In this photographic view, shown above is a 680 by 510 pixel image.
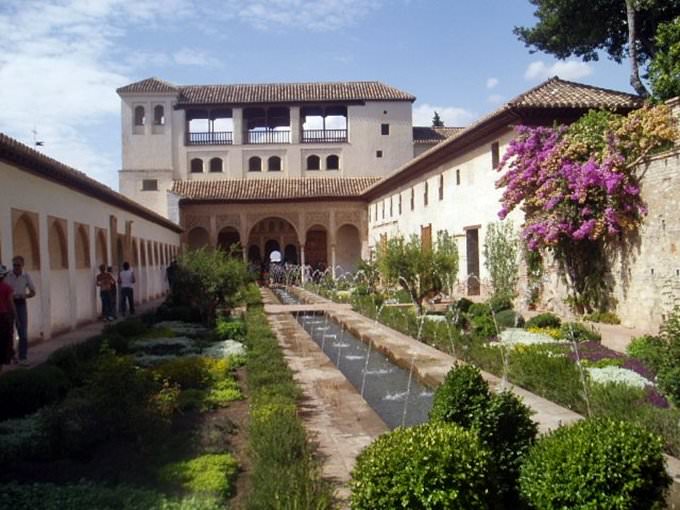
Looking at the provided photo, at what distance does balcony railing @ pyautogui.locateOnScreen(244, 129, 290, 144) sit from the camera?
40.5 meters

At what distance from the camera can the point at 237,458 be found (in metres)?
5.47

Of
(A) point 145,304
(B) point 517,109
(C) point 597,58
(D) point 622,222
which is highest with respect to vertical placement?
(C) point 597,58

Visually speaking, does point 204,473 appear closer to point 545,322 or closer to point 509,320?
point 545,322

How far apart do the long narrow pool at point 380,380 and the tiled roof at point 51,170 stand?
6007mm

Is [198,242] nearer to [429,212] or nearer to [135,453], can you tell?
[429,212]

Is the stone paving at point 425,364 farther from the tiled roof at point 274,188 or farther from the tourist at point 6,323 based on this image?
the tiled roof at point 274,188

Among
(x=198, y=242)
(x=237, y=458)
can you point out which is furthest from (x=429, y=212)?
(x=237, y=458)

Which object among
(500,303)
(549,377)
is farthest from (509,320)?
(549,377)

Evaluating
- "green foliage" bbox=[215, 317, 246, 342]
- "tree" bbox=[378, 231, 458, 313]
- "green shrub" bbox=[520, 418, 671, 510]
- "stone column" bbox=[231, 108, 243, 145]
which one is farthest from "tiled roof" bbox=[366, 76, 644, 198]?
"stone column" bbox=[231, 108, 243, 145]

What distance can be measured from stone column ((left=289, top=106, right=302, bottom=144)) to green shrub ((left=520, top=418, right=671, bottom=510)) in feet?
122

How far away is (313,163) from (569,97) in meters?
24.8

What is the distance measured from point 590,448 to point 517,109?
13.9 m

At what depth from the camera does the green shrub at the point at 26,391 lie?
7.20 meters

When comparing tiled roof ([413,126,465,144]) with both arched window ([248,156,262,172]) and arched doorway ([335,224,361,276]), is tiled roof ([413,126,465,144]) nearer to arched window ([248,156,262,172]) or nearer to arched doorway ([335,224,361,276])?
arched doorway ([335,224,361,276])
